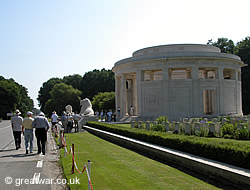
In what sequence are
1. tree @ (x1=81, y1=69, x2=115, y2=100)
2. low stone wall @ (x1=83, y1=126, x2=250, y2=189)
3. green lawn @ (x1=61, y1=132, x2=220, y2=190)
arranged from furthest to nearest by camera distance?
tree @ (x1=81, y1=69, x2=115, y2=100)
low stone wall @ (x1=83, y1=126, x2=250, y2=189)
green lawn @ (x1=61, y1=132, x2=220, y2=190)

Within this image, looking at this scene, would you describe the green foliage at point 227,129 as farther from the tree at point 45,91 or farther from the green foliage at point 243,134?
the tree at point 45,91

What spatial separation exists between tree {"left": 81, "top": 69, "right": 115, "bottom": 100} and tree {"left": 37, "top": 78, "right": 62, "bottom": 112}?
761 inches

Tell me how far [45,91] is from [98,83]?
29.5 meters

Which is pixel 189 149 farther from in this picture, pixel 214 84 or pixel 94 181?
pixel 214 84

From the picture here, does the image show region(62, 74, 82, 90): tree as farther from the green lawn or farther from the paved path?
the green lawn

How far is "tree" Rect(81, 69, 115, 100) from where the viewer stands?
277 feet

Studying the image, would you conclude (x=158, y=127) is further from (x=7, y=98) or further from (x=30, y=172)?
(x=7, y=98)

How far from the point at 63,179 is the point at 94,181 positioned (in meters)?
1.17

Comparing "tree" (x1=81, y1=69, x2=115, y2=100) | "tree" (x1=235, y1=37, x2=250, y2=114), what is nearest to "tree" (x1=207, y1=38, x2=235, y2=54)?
"tree" (x1=235, y1=37, x2=250, y2=114)

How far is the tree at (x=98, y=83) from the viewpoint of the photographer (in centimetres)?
8456

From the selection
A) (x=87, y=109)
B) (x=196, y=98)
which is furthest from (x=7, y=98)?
(x=196, y=98)

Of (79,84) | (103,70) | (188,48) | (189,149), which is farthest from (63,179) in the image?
(79,84)

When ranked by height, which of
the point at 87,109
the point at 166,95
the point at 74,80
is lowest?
the point at 87,109

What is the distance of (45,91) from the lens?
104 m
